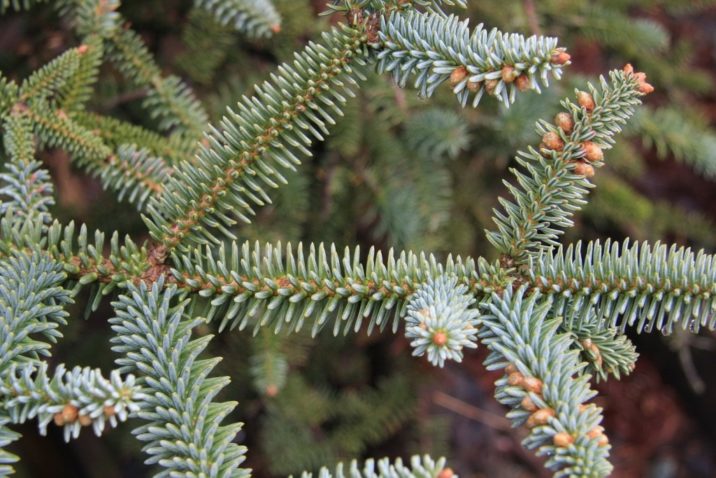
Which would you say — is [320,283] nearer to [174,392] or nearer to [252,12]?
[174,392]

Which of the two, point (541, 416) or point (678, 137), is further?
point (678, 137)

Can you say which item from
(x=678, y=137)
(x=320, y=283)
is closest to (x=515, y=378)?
(x=320, y=283)

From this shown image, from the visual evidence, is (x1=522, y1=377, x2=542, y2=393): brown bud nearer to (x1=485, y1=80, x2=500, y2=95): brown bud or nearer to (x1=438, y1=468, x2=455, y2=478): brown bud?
(x1=438, y1=468, x2=455, y2=478): brown bud

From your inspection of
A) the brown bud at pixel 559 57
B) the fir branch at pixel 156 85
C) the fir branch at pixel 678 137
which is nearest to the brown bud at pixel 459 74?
the brown bud at pixel 559 57

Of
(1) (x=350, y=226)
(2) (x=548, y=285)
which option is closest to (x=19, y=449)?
(1) (x=350, y=226)

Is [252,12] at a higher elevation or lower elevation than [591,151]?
higher

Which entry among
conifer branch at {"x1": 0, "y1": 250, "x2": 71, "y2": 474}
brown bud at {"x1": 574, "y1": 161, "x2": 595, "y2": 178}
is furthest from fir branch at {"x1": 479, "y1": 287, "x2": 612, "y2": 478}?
conifer branch at {"x1": 0, "y1": 250, "x2": 71, "y2": 474}

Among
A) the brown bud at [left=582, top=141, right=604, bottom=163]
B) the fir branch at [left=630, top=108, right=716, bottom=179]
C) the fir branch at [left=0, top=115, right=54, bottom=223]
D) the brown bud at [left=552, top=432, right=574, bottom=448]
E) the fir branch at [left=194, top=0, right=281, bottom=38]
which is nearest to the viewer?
the brown bud at [left=552, top=432, right=574, bottom=448]
